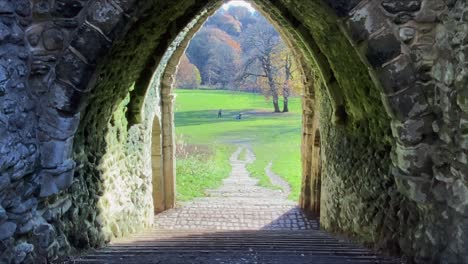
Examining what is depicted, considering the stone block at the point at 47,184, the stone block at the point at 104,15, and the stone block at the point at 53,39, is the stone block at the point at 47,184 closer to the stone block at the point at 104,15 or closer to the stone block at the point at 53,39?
the stone block at the point at 53,39

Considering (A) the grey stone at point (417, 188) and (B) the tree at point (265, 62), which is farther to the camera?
(B) the tree at point (265, 62)

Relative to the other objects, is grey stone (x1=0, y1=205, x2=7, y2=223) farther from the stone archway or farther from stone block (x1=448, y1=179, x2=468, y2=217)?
the stone archway

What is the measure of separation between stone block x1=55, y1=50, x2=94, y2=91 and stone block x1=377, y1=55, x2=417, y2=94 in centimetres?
209

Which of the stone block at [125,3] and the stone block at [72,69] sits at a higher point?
the stone block at [125,3]

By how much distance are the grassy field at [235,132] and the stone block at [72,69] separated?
8803 millimetres

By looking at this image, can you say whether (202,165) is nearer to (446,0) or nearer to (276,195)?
(276,195)

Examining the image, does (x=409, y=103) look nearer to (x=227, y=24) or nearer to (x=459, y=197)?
(x=459, y=197)

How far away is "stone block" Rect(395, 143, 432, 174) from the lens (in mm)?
3664

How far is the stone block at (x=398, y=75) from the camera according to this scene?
11.9 ft

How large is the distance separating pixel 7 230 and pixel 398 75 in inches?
112

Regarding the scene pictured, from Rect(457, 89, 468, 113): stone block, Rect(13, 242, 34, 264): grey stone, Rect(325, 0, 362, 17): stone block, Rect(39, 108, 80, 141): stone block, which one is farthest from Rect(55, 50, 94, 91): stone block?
Rect(457, 89, 468, 113): stone block

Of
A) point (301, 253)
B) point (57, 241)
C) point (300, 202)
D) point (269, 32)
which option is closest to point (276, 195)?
point (300, 202)

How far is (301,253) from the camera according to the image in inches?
185

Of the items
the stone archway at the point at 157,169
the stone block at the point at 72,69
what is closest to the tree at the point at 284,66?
the stone archway at the point at 157,169
